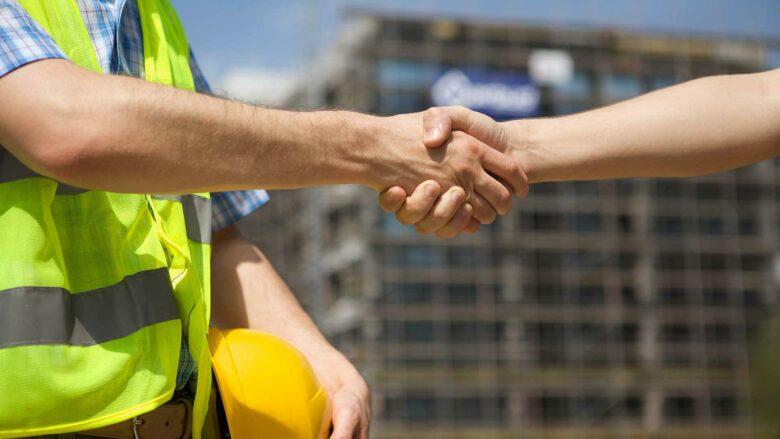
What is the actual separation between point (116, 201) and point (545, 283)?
58.8 m

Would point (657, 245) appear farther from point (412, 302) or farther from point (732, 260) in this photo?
point (412, 302)

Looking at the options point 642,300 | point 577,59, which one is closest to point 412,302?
point 642,300

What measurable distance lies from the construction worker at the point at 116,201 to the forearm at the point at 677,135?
56 centimetres

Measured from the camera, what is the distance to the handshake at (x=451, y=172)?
7.97ft

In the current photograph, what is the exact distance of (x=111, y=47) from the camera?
206cm

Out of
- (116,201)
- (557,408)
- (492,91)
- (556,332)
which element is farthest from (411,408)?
(116,201)

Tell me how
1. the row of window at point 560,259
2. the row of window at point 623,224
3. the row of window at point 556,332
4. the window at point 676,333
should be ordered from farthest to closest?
the window at point 676,333
the row of window at point 623,224
the row of window at point 560,259
the row of window at point 556,332

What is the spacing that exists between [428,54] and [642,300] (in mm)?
18000

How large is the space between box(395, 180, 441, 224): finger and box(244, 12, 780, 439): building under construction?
5375cm

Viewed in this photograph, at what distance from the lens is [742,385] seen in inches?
2431

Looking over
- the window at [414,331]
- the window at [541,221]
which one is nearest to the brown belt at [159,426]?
the window at [414,331]

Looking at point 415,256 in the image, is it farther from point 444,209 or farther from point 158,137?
point 158,137

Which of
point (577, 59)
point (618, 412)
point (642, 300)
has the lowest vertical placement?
point (618, 412)

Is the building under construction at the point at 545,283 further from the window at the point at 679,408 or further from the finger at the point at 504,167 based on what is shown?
the finger at the point at 504,167
